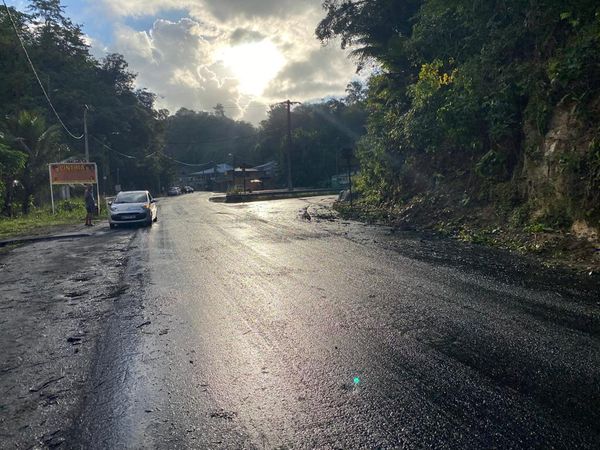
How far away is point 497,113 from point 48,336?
12.6 metres

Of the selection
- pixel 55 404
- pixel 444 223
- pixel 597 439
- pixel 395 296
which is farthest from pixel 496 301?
pixel 444 223

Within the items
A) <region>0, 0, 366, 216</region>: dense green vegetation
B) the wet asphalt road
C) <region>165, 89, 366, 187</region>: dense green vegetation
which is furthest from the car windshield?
<region>165, 89, 366, 187</region>: dense green vegetation

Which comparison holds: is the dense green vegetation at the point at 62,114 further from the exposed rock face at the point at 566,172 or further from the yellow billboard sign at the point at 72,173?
the exposed rock face at the point at 566,172

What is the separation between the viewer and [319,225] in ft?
57.0

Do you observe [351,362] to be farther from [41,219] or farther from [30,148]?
[30,148]

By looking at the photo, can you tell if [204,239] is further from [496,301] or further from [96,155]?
[96,155]

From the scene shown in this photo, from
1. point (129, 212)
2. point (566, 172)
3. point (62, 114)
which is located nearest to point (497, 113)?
point (566, 172)

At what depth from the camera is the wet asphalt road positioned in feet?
10.2

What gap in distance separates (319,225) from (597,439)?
47.8ft

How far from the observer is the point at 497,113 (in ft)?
43.9

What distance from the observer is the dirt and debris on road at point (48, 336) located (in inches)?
135

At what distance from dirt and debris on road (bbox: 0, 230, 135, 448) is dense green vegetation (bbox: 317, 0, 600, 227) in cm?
907

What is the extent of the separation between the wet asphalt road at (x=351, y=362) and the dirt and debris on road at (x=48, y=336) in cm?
19

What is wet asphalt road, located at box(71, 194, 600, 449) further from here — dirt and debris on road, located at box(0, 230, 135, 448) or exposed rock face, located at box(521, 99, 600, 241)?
exposed rock face, located at box(521, 99, 600, 241)
